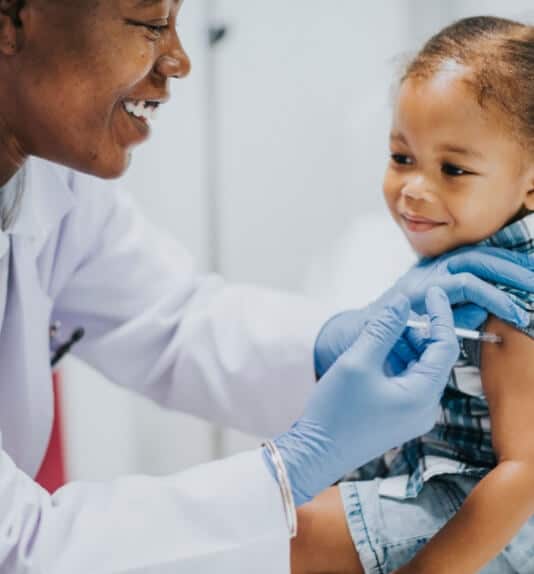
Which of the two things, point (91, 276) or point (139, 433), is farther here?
point (139, 433)

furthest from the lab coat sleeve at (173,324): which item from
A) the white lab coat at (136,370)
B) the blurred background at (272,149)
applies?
the blurred background at (272,149)

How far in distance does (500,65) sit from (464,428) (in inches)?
18.8

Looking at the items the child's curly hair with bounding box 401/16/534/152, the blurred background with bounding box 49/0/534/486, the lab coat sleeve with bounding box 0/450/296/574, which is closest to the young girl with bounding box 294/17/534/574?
the child's curly hair with bounding box 401/16/534/152

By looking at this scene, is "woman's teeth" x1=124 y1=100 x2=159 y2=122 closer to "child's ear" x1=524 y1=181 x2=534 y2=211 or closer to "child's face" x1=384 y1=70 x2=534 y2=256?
"child's face" x1=384 y1=70 x2=534 y2=256

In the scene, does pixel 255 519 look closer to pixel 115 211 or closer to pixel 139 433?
pixel 115 211

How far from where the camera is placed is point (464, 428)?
1.06m

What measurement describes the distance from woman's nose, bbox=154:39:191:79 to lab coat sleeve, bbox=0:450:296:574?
Result: 53 centimetres

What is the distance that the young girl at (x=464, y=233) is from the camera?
37.9 inches

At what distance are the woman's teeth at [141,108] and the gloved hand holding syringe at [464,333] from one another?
47 cm

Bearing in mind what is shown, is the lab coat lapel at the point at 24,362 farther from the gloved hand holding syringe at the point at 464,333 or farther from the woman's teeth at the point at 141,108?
the gloved hand holding syringe at the point at 464,333

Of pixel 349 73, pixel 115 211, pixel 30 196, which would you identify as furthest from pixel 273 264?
pixel 30 196

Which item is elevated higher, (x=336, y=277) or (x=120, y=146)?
(x=120, y=146)

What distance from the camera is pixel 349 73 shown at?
2006mm

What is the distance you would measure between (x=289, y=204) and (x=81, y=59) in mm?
1117
